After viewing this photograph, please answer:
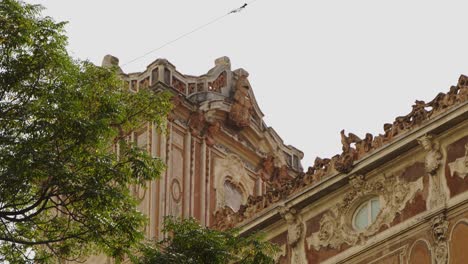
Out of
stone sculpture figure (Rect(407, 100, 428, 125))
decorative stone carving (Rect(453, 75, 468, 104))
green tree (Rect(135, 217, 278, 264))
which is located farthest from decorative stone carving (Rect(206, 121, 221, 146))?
green tree (Rect(135, 217, 278, 264))

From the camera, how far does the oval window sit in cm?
3359

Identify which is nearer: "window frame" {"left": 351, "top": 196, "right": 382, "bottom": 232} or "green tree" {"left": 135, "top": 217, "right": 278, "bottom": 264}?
"green tree" {"left": 135, "top": 217, "right": 278, "bottom": 264}

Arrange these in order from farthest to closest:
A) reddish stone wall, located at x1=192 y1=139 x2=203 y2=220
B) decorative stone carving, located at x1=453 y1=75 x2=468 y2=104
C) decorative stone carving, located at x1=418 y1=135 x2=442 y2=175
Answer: reddish stone wall, located at x1=192 y1=139 x2=203 y2=220 < decorative stone carving, located at x1=418 y1=135 x2=442 y2=175 < decorative stone carving, located at x1=453 y1=75 x2=468 y2=104

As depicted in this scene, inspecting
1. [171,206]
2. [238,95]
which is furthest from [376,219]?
[238,95]

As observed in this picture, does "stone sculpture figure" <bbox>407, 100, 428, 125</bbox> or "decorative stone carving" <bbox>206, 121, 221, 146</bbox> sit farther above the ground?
"decorative stone carving" <bbox>206, 121, 221, 146</bbox>

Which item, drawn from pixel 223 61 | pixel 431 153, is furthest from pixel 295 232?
pixel 223 61

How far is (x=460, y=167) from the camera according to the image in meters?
31.7

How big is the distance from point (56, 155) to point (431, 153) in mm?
10845

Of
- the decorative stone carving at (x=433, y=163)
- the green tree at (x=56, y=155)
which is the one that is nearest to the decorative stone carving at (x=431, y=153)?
the decorative stone carving at (x=433, y=163)

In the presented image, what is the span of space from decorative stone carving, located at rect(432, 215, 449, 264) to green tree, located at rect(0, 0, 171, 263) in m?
8.00

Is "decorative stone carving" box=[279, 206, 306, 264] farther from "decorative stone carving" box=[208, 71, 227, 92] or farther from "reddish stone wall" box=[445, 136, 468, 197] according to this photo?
"decorative stone carving" box=[208, 71, 227, 92]

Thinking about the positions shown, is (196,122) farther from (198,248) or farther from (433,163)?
(198,248)

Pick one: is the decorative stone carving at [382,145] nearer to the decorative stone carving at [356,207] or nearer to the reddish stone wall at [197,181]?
the decorative stone carving at [356,207]

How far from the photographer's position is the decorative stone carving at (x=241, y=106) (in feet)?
147
